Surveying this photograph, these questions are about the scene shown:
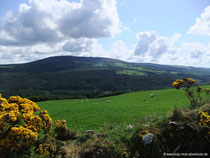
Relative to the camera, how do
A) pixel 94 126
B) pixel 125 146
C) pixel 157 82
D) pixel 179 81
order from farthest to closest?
pixel 157 82 → pixel 94 126 → pixel 179 81 → pixel 125 146

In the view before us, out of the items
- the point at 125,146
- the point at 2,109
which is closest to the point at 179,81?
the point at 125,146

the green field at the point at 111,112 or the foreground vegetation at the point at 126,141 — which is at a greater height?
the foreground vegetation at the point at 126,141

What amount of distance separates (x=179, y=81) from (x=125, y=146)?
7958 mm

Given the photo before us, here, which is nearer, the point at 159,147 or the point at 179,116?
the point at 159,147

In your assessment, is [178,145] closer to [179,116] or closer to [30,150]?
[179,116]

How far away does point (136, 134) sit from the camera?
25.7 feet

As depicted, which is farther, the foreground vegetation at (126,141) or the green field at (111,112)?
the green field at (111,112)

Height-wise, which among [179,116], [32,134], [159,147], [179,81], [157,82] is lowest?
[157,82]

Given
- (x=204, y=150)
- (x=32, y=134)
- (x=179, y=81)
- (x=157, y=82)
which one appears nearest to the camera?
(x=204, y=150)

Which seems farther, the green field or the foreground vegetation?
the green field

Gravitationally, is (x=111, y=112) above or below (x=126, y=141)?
below

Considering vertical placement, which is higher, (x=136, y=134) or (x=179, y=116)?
(x=179, y=116)

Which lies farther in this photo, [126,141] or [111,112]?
[111,112]

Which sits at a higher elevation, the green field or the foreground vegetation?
the foreground vegetation
